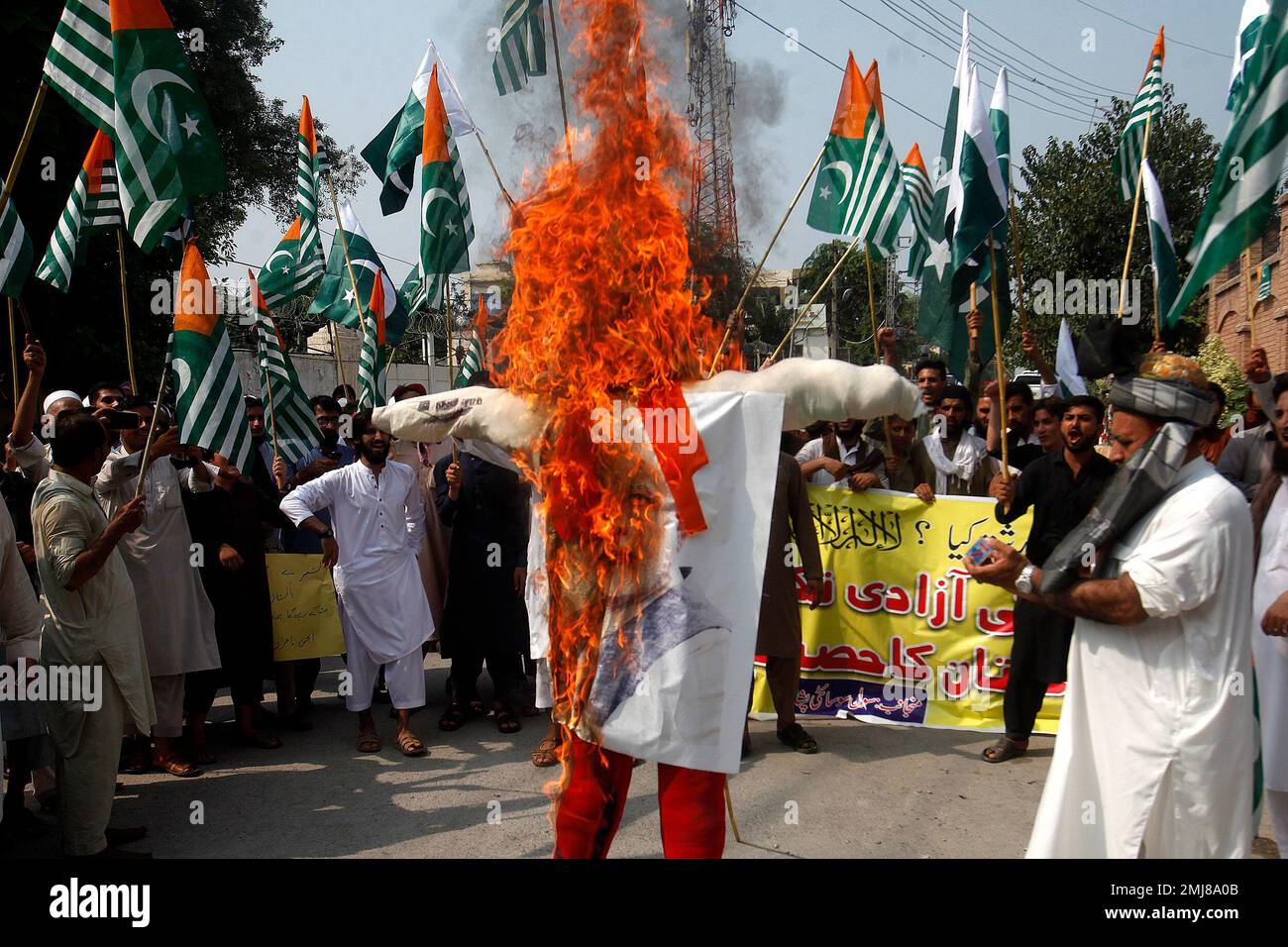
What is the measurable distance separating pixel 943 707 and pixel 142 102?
5.97 meters

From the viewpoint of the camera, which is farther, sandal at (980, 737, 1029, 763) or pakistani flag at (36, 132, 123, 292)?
pakistani flag at (36, 132, 123, 292)

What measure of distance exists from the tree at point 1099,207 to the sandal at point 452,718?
1389cm

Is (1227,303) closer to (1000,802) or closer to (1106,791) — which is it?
(1000,802)

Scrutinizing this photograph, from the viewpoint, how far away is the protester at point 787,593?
6098 mm

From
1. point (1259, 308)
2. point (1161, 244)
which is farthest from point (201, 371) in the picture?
point (1259, 308)

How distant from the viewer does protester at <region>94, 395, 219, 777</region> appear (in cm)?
568

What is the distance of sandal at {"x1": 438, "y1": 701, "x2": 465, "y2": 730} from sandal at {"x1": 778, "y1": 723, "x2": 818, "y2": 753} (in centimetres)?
221

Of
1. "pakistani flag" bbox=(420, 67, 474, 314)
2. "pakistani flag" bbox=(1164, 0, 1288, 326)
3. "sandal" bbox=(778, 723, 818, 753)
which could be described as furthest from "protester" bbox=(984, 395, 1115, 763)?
"pakistani flag" bbox=(420, 67, 474, 314)

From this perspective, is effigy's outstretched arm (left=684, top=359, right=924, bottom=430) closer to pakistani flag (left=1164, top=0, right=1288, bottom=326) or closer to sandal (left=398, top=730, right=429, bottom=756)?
pakistani flag (left=1164, top=0, right=1288, bottom=326)

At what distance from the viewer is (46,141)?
10.1m

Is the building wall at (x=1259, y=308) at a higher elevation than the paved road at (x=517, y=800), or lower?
higher

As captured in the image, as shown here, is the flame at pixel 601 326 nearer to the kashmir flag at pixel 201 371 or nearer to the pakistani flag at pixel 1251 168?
the pakistani flag at pixel 1251 168

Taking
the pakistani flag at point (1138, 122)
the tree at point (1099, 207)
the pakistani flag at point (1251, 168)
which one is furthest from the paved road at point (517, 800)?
the tree at point (1099, 207)
